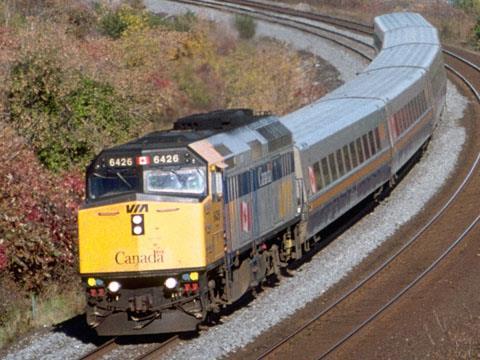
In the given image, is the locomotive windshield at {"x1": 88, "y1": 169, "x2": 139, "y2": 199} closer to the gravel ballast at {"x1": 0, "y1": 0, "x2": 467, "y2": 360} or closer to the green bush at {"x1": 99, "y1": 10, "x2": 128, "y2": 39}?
the gravel ballast at {"x1": 0, "y1": 0, "x2": 467, "y2": 360}

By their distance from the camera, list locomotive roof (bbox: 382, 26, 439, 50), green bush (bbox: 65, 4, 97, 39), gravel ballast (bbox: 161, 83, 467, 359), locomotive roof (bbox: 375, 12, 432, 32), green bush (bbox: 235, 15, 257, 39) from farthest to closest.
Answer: green bush (bbox: 235, 15, 257, 39)
locomotive roof (bbox: 375, 12, 432, 32)
green bush (bbox: 65, 4, 97, 39)
locomotive roof (bbox: 382, 26, 439, 50)
gravel ballast (bbox: 161, 83, 467, 359)

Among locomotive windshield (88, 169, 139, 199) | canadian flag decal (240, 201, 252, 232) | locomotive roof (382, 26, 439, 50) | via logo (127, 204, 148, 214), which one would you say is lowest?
locomotive roof (382, 26, 439, 50)

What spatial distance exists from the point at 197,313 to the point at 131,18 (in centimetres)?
3068

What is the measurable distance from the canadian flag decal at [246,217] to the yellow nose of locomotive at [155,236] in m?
2.04

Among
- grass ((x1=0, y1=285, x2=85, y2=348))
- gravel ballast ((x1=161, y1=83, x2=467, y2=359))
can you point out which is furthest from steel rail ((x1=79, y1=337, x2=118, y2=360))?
grass ((x1=0, y1=285, x2=85, y2=348))

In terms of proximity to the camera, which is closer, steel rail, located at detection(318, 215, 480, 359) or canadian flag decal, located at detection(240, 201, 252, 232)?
steel rail, located at detection(318, 215, 480, 359)

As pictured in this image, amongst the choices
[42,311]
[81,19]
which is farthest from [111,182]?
[81,19]

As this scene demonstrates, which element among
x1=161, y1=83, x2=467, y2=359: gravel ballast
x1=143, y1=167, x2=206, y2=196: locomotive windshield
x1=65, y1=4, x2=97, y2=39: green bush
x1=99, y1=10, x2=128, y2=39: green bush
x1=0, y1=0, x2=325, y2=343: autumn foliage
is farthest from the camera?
x1=99, y1=10, x2=128, y2=39: green bush

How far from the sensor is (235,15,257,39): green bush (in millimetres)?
52688

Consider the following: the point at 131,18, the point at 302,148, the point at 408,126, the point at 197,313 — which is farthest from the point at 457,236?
the point at 131,18

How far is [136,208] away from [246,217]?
275 cm

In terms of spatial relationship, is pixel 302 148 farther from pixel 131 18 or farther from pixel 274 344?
pixel 131 18

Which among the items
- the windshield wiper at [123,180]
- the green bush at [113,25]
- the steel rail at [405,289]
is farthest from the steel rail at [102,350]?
the green bush at [113,25]

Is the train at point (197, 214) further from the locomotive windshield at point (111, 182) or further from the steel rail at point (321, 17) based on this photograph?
the steel rail at point (321, 17)
